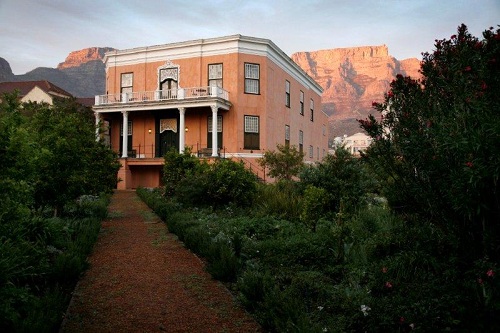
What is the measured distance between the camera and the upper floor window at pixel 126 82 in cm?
2889

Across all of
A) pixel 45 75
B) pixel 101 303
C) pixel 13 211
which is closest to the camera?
pixel 13 211

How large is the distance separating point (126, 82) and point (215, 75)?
7280 millimetres

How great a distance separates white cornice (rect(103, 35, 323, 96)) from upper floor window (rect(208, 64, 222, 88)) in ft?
2.77

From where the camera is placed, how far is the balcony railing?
24.9 m

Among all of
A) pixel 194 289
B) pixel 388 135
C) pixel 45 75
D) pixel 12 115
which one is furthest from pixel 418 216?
pixel 45 75

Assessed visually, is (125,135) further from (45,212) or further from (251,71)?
(45,212)

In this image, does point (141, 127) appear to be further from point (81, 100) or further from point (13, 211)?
point (81, 100)

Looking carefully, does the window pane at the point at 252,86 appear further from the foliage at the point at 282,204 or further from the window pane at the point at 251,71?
the foliage at the point at 282,204

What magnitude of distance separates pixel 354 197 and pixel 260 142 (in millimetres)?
15251

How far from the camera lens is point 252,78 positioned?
26.2 meters

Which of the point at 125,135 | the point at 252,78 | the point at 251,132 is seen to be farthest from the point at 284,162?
the point at 125,135

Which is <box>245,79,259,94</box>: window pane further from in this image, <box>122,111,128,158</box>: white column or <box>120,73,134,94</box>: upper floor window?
<box>120,73,134,94</box>: upper floor window

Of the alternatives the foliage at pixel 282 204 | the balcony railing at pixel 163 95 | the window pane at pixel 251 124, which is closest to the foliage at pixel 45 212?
the foliage at pixel 282 204

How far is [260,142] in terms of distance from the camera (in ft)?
85.6
